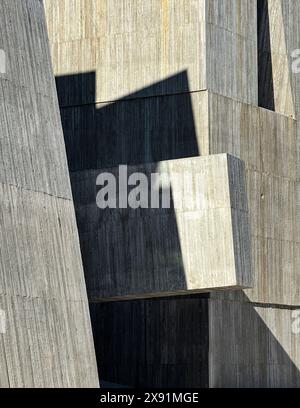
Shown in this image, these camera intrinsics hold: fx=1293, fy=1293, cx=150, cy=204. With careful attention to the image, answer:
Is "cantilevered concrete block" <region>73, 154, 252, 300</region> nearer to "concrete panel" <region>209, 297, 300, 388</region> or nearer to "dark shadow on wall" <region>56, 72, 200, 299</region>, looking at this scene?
"dark shadow on wall" <region>56, 72, 200, 299</region>

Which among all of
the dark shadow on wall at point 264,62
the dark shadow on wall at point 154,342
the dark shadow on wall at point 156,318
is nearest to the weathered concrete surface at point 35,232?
the dark shadow on wall at point 154,342

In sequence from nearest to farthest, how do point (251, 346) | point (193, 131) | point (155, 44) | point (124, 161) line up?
point (193, 131)
point (251, 346)
point (155, 44)
point (124, 161)

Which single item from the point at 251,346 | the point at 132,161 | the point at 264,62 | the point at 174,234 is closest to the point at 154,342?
the point at 251,346

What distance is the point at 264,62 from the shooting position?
108 ft

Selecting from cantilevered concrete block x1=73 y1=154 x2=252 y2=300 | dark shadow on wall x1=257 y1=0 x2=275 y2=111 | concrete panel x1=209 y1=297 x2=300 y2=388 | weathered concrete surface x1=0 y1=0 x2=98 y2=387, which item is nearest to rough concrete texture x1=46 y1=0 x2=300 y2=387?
concrete panel x1=209 y1=297 x2=300 y2=388

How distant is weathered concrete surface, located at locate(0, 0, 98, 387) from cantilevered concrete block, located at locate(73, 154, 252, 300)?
3.67 meters

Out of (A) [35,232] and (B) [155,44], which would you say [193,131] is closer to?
(B) [155,44]

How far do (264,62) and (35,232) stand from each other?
12.9 metres

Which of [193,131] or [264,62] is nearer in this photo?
[193,131]

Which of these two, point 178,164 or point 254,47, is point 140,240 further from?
point 254,47

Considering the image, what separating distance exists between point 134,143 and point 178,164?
4.98 m

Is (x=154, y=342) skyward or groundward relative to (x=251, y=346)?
skyward

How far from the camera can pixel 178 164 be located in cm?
2589

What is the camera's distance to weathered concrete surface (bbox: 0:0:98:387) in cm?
2086
